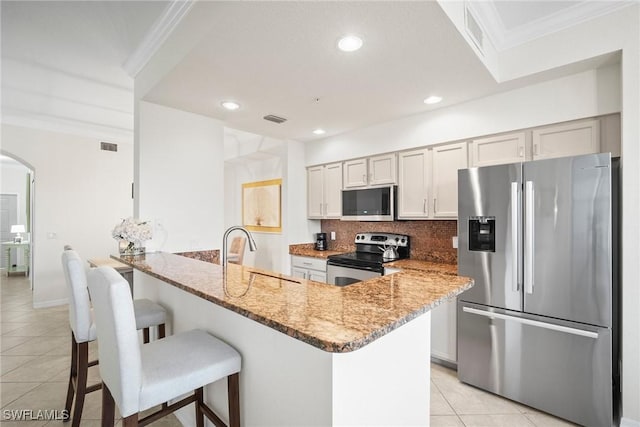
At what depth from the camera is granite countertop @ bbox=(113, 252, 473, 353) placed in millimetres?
860

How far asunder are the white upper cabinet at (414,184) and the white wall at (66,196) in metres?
4.86

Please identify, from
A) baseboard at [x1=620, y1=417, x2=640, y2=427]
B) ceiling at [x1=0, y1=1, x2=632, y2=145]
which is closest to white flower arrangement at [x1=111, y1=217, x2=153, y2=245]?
ceiling at [x1=0, y1=1, x2=632, y2=145]

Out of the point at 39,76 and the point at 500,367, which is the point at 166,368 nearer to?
the point at 500,367

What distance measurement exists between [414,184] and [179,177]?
2520 millimetres

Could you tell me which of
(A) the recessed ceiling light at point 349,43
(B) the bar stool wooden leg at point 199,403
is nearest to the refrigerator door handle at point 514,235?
(A) the recessed ceiling light at point 349,43

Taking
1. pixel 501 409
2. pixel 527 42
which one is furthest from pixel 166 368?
pixel 527 42

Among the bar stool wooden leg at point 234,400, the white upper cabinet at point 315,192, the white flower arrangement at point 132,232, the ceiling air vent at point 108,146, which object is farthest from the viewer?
the ceiling air vent at point 108,146

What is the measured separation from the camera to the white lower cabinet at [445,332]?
2.73 meters

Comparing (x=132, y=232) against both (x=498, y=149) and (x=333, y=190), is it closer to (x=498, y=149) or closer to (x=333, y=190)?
(x=333, y=190)

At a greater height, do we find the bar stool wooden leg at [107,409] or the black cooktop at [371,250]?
the black cooktop at [371,250]

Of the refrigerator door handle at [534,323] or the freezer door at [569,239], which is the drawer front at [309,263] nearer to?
the refrigerator door handle at [534,323]

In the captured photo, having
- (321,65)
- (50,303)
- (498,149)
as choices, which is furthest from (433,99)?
(50,303)

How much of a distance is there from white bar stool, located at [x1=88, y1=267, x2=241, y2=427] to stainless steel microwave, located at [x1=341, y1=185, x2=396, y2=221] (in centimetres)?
246

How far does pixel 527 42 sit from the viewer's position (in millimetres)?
2326
